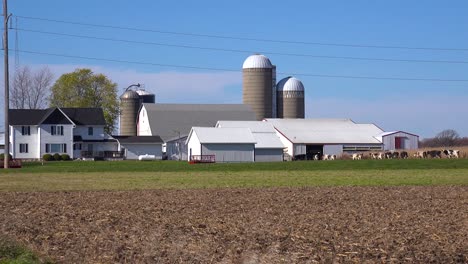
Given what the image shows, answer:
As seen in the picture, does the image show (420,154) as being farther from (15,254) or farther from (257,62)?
(15,254)

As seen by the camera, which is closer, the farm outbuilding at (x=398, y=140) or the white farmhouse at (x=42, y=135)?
the white farmhouse at (x=42, y=135)

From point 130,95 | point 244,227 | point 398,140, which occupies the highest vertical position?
point 130,95

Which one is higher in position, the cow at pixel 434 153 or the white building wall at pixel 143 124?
the white building wall at pixel 143 124

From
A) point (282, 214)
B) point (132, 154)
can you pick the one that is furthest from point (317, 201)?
point (132, 154)

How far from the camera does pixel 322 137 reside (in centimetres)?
9694

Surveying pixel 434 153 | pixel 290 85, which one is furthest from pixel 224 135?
pixel 290 85

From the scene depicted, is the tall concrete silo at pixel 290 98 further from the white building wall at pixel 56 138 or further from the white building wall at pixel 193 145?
the white building wall at pixel 56 138

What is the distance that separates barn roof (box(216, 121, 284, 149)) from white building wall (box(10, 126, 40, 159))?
21.2 m

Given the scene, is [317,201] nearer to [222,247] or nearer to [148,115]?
[222,247]

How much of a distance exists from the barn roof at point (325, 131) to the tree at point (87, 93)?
26.7 m

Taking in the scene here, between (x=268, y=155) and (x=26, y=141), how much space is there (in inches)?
1086

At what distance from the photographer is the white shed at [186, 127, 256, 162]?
266ft

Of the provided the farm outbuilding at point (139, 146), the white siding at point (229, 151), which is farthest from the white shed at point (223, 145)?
the farm outbuilding at point (139, 146)

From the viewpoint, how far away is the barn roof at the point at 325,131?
9556 cm
